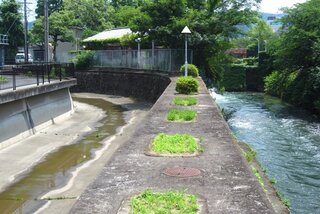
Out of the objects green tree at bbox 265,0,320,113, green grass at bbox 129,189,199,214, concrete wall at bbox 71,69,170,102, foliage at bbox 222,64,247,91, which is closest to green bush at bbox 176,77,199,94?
concrete wall at bbox 71,69,170,102

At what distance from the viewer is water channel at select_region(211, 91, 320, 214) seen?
41.7 ft

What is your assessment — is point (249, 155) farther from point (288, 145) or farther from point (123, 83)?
point (123, 83)

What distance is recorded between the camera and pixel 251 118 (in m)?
28.0

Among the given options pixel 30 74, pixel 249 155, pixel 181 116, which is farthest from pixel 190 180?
pixel 30 74

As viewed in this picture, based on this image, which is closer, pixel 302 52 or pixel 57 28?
pixel 302 52

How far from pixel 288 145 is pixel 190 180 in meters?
13.6

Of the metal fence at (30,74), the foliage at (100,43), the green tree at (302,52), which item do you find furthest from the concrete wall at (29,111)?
the foliage at (100,43)

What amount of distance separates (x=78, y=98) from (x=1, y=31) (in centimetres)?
2410

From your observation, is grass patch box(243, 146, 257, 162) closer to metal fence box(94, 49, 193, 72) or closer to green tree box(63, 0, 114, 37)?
metal fence box(94, 49, 193, 72)

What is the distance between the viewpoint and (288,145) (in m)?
19.0

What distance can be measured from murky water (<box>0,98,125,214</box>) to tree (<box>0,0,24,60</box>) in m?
37.2

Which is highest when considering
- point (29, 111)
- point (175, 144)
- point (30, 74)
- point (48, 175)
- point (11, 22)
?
point (11, 22)

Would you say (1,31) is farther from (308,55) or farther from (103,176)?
(103,176)

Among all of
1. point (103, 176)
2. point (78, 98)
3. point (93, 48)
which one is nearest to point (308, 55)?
point (78, 98)
